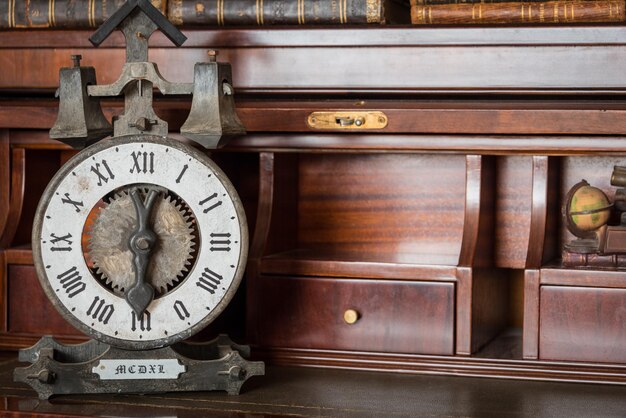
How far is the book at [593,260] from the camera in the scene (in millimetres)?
2023

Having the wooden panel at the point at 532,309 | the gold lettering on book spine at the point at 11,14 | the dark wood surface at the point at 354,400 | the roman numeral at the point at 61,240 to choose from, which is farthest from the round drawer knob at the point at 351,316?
the gold lettering on book spine at the point at 11,14

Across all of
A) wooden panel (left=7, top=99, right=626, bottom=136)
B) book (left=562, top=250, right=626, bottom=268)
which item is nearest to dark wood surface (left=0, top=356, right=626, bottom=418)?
book (left=562, top=250, right=626, bottom=268)

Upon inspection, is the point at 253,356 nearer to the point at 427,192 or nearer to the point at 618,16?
the point at 427,192

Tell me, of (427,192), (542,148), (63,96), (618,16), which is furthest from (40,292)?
(618,16)

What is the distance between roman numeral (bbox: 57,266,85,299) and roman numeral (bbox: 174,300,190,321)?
183 millimetres

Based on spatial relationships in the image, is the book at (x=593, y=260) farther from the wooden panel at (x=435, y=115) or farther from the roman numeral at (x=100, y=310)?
the roman numeral at (x=100, y=310)

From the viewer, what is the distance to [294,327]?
2154 millimetres

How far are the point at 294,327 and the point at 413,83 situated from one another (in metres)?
0.57

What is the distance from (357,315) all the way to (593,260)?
491 millimetres

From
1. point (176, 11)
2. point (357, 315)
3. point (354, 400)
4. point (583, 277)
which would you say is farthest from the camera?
point (176, 11)

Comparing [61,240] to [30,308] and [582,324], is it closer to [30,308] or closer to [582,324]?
[30,308]

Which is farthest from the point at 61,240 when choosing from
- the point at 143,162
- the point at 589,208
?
the point at 589,208

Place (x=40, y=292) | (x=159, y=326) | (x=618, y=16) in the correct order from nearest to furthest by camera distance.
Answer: (x=159, y=326) → (x=618, y=16) → (x=40, y=292)

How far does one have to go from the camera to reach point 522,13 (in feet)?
6.92
